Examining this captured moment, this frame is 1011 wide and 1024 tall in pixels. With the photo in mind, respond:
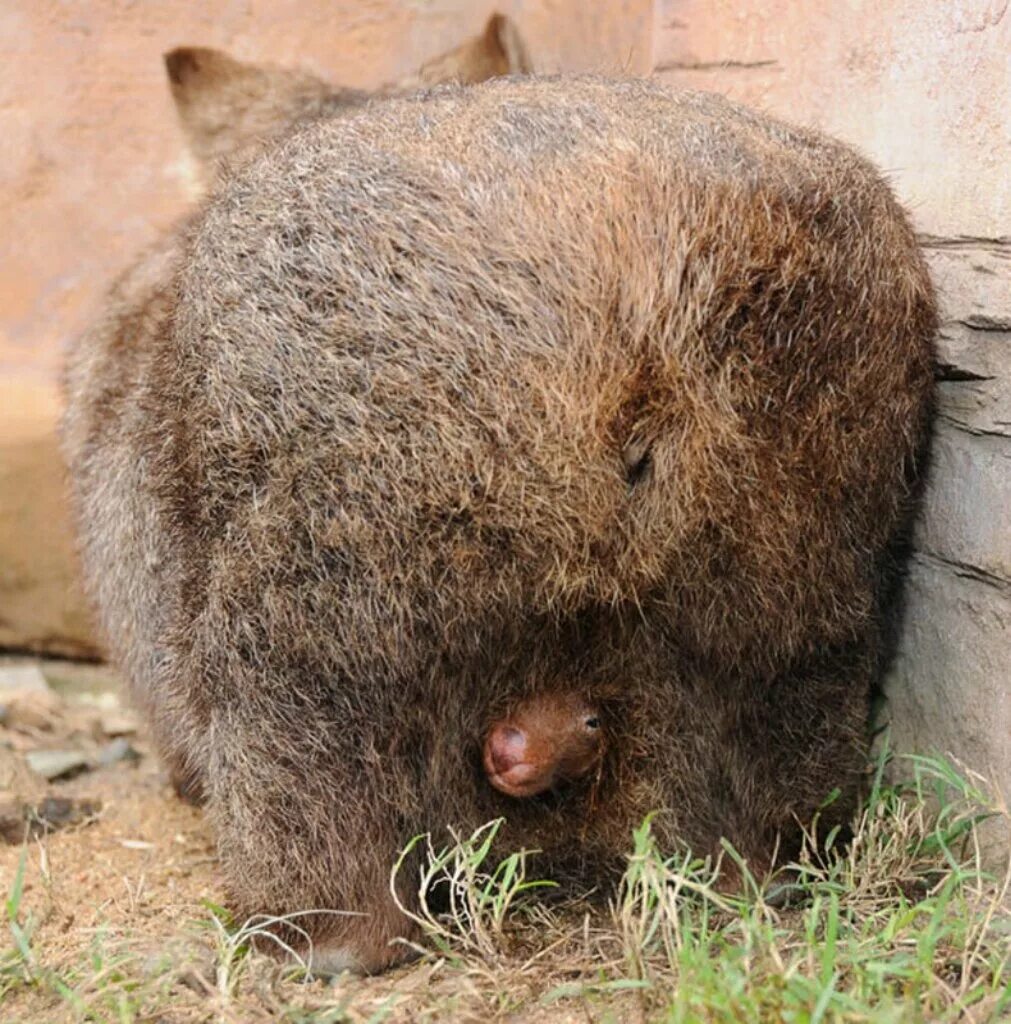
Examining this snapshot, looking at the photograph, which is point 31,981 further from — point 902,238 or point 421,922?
point 902,238

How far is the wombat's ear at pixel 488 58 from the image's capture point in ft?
16.8

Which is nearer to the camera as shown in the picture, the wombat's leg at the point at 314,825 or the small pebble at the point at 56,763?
the wombat's leg at the point at 314,825

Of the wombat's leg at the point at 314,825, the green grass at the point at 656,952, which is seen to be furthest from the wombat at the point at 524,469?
the green grass at the point at 656,952

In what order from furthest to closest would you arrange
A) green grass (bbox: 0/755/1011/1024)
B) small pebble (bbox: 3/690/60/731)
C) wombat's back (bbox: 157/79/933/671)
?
small pebble (bbox: 3/690/60/731), wombat's back (bbox: 157/79/933/671), green grass (bbox: 0/755/1011/1024)

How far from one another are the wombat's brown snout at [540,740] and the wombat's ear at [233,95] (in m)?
2.59

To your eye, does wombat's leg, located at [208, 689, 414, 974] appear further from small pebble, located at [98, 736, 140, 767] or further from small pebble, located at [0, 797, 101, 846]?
small pebble, located at [98, 736, 140, 767]

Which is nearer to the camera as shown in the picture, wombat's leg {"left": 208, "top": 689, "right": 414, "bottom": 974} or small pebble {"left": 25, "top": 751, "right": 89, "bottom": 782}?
wombat's leg {"left": 208, "top": 689, "right": 414, "bottom": 974}

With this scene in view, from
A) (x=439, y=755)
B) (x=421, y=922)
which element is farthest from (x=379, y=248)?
(x=421, y=922)

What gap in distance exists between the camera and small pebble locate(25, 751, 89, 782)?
4848 millimetres

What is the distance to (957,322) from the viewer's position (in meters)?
3.46

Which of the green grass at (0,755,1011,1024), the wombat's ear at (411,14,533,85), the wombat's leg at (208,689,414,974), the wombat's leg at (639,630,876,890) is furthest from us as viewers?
the wombat's ear at (411,14,533,85)

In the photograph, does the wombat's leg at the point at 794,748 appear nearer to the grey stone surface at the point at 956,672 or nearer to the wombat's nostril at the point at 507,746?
the grey stone surface at the point at 956,672

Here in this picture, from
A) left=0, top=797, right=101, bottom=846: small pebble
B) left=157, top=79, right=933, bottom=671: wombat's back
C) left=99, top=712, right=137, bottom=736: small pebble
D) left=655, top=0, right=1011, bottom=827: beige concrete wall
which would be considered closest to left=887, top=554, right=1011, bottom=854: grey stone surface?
left=655, top=0, right=1011, bottom=827: beige concrete wall

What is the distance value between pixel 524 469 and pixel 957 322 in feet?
4.14
